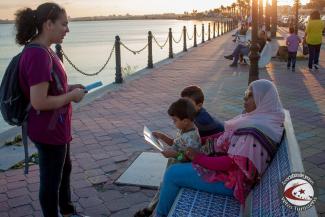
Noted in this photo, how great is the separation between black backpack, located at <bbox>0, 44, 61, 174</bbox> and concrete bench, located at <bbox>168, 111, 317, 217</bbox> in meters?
1.22

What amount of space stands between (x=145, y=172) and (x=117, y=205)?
30.4 inches

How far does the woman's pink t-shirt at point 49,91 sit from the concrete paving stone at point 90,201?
3.64 feet

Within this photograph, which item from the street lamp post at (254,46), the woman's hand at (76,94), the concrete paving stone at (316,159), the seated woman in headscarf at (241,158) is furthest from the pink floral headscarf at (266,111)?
the street lamp post at (254,46)

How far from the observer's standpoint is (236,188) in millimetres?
2707

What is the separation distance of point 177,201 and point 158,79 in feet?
28.2

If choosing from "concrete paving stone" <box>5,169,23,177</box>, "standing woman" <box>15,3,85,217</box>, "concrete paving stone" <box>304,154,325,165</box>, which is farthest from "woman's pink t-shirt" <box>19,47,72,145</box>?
"concrete paving stone" <box>304,154,325,165</box>

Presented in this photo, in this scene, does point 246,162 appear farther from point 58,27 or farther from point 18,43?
point 18,43

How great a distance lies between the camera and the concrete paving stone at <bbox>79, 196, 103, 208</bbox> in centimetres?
386

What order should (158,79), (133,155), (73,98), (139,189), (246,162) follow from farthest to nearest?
(158,79) → (133,155) → (139,189) → (73,98) → (246,162)

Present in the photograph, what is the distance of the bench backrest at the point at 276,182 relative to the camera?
7.06ft

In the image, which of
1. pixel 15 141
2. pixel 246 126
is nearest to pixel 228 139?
pixel 246 126

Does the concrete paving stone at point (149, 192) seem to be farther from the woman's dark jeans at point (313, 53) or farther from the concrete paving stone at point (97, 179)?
the woman's dark jeans at point (313, 53)

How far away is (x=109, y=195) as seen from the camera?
160 inches
